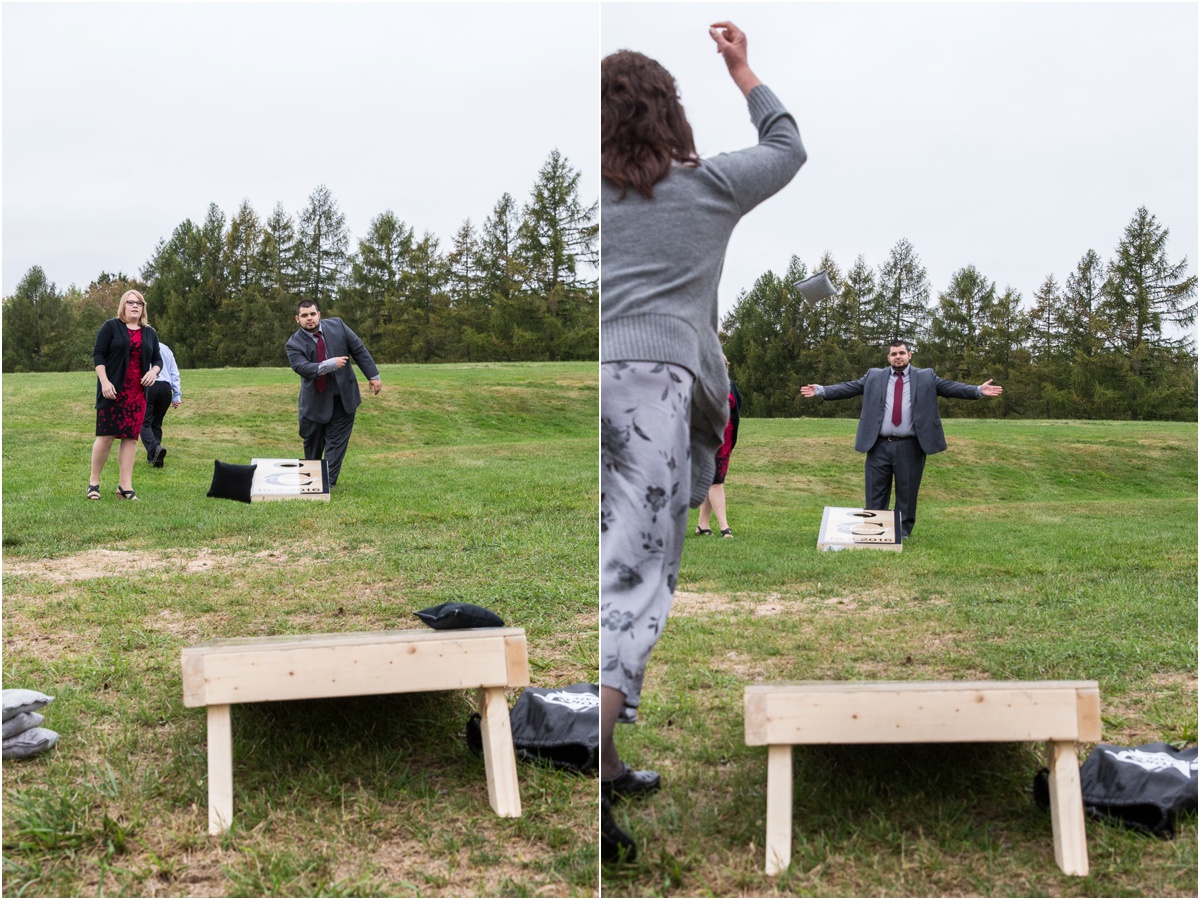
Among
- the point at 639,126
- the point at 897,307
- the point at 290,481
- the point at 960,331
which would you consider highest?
the point at 960,331

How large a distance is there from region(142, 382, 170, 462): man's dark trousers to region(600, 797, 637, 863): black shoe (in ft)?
23.0

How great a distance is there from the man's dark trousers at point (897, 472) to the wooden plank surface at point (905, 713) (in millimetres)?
4492

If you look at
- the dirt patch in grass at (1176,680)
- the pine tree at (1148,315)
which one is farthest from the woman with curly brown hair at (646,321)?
the pine tree at (1148,315)

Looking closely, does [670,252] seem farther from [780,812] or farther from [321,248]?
[321,248]

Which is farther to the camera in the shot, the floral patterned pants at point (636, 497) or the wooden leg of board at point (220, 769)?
the wooden leg of board at point (220, 769)

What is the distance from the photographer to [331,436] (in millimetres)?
6977

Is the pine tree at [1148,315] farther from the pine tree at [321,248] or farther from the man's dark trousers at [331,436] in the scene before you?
the pine tree at [321,248]

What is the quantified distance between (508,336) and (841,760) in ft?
46.9

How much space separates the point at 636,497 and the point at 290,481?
5.27 m

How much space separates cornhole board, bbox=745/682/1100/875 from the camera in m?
1.76

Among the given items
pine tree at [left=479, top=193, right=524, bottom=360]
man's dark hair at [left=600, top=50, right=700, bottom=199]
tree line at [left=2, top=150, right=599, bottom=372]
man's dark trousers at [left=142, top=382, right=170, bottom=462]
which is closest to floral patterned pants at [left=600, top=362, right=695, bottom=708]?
man's dark hair at [left=600, top=50, right=700, bottom=199]

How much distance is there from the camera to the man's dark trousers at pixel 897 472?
6.22 metres

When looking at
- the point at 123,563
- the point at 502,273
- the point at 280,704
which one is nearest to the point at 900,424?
the point at 123,563

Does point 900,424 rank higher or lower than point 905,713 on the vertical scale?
higher
